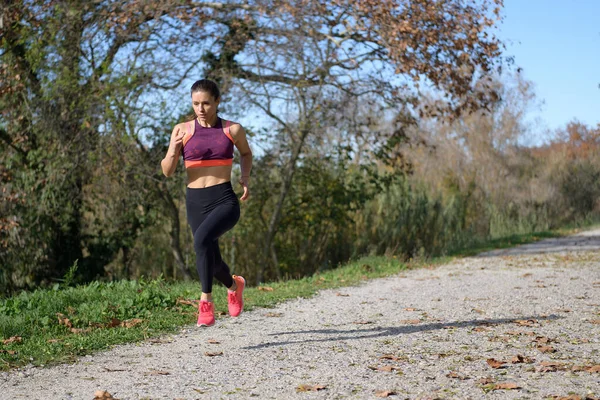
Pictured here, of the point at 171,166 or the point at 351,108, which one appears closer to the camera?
the point at 171,166

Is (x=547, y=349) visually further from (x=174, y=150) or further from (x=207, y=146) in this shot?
(x=174, y=150)

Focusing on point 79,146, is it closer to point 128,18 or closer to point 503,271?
point 128,18

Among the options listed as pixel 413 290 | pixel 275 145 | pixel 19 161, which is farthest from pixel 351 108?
pixel 19 161

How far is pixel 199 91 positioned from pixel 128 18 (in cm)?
770

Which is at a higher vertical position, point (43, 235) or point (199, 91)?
point (199, 91)

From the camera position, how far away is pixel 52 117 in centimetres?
1284

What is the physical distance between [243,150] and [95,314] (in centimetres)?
231

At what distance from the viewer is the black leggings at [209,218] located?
5.97m

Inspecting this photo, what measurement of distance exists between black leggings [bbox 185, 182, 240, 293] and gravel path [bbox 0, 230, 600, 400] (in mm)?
649

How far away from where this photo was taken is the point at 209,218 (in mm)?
5988

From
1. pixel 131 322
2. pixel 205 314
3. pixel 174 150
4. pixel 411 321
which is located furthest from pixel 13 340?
pixel 411 321

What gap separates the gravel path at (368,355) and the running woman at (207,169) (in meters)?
0.76

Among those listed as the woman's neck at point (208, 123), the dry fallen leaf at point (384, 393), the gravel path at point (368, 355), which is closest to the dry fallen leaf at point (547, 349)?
the gravel path at point (368, 355)

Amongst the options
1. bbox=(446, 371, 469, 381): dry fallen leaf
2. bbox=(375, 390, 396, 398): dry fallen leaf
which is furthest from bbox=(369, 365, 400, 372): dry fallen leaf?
bbox=(375, 390, 396, 398): dry fallen leaf
